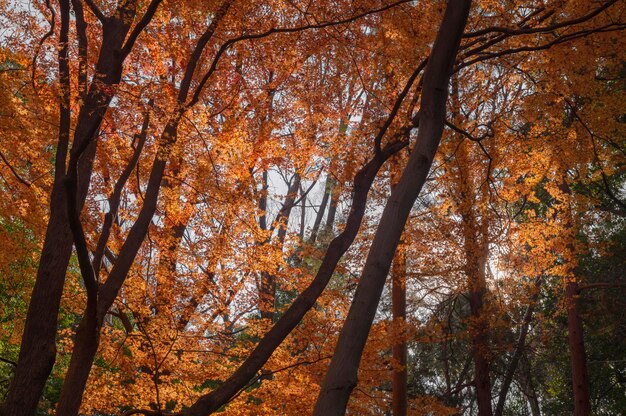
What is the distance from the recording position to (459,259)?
11.3m

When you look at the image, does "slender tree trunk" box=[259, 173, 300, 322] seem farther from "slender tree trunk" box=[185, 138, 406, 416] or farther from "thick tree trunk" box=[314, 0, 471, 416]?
"thick tree trunk" box=[314, 0, 471, 416]

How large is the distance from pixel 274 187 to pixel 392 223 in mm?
9025

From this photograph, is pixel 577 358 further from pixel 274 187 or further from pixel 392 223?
pixel 392 223

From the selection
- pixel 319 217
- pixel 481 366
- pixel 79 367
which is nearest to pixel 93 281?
pixel 79 367

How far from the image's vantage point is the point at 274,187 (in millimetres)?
12984

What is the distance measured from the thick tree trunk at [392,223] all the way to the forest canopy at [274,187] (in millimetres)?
15

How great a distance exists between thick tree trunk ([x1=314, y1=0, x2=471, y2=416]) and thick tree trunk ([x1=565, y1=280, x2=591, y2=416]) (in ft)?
26.9

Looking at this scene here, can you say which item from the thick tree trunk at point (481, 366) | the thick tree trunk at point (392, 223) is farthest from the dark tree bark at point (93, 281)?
the thick tree trunk at point (481, 366)

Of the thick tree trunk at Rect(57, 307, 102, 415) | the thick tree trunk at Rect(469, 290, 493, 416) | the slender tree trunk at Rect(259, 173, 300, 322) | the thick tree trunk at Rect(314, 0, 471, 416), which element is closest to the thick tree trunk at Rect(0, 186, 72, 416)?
the thick tree trunk at Rect(57, 307, 102, 415)

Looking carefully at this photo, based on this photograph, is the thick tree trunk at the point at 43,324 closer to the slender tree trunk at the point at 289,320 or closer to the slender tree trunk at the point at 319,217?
the slender tree trunk at the point at 289,320

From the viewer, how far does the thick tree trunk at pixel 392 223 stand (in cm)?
367

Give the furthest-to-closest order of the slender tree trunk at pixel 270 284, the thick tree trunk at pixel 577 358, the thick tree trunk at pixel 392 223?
the thick tree trunk at pixel 577 358
the slender tree trunk at pixel 270 284
the thick tree trunk at pixel 392 223

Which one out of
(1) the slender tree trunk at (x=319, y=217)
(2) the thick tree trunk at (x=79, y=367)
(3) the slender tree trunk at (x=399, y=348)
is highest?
(1) the slender tree trunk at (x=319, y=217)

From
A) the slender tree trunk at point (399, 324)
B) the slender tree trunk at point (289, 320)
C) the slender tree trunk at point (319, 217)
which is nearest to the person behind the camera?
the slender tree trunk at point (289, 320)
